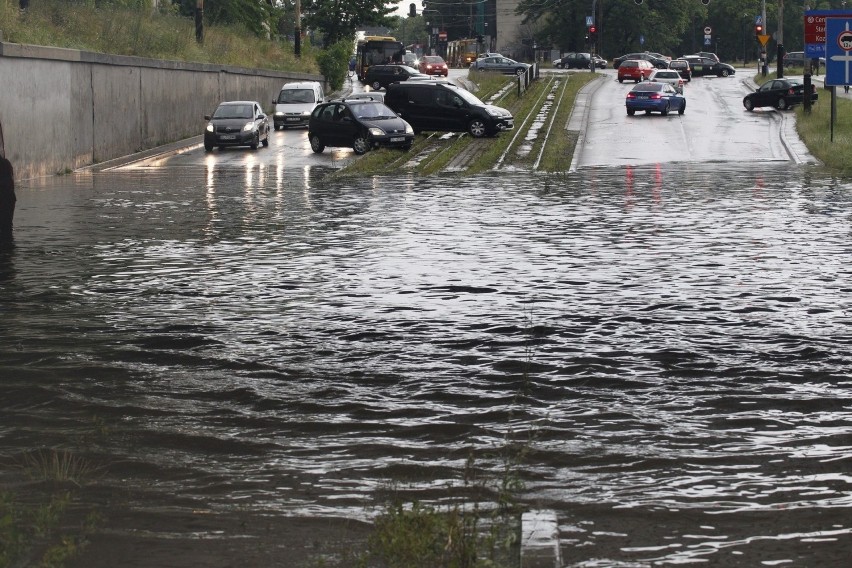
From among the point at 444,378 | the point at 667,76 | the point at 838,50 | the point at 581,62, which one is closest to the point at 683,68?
the point at 667,76

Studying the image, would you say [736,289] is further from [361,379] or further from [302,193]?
[302,193]

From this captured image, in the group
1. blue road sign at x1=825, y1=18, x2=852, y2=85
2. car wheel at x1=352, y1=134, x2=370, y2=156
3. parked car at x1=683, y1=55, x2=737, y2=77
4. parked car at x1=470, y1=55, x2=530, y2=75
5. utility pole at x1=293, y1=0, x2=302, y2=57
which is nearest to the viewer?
blue road sign at x1=825, y1=18, x2=852, y2=85

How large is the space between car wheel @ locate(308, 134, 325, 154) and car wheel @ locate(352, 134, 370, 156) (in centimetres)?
134

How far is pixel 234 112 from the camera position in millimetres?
42500

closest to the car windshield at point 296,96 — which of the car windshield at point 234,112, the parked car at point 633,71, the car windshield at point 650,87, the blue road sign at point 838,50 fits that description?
the car windshield at point 234,112

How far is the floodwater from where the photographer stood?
6.36 metres

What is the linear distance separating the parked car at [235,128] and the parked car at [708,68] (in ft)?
176

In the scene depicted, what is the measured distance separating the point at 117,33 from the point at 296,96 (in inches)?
366

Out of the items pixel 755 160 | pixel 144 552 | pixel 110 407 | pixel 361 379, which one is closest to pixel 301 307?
pixel 361 379

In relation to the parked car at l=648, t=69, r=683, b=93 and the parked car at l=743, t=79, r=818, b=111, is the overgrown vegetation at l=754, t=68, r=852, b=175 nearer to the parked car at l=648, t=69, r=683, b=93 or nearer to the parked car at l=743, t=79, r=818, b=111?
the parked car at l=743, t=79, r=818, b=111

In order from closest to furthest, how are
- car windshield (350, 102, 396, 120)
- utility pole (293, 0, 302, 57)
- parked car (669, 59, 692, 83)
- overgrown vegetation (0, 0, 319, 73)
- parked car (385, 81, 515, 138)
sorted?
1. overgrown vegetation (0, 0, 319, 73)
2. car windshield (350, 102, 396, 120)
3. parked car (385, 81, 515, 138)
4. utility pole (293, 0, 302, 57)
5. parked car (669, 59, 692, 83)

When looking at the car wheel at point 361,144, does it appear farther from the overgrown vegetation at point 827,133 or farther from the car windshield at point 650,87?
the car windshield at point 650,87

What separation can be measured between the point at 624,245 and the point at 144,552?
12.3 metres

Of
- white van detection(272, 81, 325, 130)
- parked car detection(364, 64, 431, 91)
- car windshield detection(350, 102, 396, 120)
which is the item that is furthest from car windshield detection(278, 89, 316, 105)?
parked car detection(364, 64, 431, 91)
